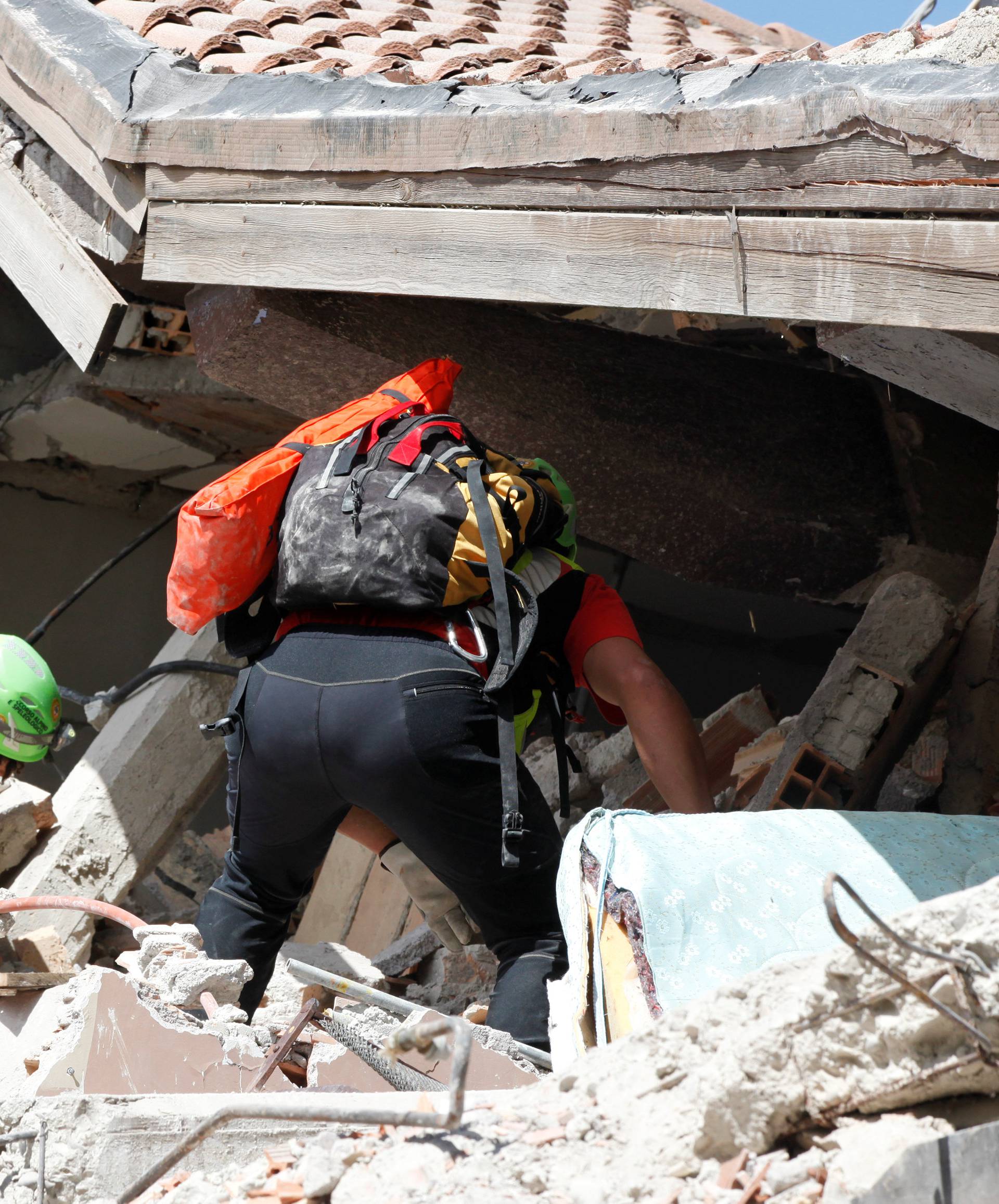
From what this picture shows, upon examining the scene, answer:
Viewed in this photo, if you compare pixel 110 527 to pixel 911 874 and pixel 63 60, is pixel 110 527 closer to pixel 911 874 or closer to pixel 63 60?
pixel 63 60

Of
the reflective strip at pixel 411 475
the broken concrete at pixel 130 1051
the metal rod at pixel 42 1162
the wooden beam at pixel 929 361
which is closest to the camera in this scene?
the metal rod at pixel 42 1162

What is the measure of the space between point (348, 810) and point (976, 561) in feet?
7.87

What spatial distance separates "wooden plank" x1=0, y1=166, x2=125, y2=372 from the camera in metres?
3.42

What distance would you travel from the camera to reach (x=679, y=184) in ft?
7.44

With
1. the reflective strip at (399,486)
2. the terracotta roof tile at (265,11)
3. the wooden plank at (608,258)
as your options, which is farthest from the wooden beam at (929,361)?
the terracotta roof tile at (265,11)

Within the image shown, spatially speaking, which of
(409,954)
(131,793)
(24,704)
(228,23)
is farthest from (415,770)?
(228,23)

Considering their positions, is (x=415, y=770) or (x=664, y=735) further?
(x=664, y=735)

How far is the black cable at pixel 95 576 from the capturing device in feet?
17.4

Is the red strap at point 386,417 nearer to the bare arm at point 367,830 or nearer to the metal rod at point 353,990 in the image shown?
the bare arm at point 367,830

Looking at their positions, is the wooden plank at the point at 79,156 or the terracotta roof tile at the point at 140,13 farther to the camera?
the terracotta roof tile at the point at 140,13

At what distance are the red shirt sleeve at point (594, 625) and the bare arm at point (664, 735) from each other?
10cm

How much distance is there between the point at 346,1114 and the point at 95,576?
445 centimetres

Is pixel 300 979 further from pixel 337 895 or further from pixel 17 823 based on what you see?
pixel 337 895

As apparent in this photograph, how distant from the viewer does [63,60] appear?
10.7 feet
